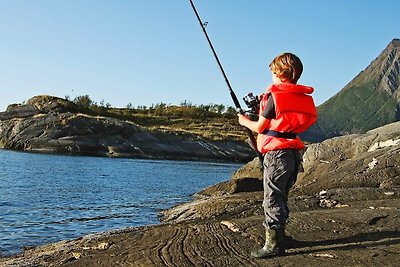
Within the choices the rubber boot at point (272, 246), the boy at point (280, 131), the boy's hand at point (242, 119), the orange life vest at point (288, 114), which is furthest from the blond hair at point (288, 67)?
the rubber boot at point (272, 246)

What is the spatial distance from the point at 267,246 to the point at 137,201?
1343 cm

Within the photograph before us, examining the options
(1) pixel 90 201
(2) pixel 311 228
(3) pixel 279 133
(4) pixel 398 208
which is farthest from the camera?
(1) pixel 90 201

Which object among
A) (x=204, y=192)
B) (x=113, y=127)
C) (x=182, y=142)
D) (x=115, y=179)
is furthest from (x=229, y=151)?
(x=204, y=192)

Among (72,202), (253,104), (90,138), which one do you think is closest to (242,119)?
(253,104)

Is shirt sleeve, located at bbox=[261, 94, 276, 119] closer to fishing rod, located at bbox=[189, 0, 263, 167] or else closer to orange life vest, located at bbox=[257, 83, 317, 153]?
orange life vest, located at bbox=[257, 83, 317, 153]

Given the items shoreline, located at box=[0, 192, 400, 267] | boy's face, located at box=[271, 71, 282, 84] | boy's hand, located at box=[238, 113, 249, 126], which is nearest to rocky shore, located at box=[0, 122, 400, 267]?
shoreline, located at box=[0, 192, 400, 267]

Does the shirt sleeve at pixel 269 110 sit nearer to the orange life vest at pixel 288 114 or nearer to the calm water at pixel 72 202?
the orange life vest at pixel 288 114

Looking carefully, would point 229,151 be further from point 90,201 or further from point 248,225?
point 248,225

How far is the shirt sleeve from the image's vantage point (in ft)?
19.0

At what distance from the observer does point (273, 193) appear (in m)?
5.93

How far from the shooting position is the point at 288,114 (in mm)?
5758

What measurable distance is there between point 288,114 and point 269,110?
213 mm

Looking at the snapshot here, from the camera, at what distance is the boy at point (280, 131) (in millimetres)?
5773

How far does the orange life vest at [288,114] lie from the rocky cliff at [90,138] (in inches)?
2135
